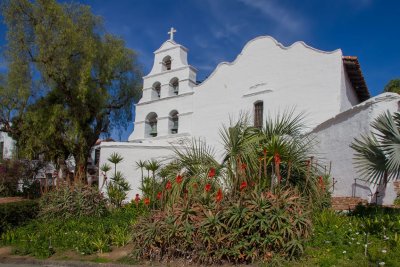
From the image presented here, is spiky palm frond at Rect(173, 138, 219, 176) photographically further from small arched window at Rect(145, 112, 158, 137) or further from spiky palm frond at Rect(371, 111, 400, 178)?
small arched window at Rect(145, 112, 158, 137)

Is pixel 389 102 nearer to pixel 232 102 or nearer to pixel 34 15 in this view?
pixel 232 102

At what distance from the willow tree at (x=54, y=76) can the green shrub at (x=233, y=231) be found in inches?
458

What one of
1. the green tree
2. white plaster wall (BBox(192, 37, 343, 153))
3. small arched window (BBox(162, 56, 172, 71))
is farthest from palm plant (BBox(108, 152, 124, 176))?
the green tree

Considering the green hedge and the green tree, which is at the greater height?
the green tree

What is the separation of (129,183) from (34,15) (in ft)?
31.5

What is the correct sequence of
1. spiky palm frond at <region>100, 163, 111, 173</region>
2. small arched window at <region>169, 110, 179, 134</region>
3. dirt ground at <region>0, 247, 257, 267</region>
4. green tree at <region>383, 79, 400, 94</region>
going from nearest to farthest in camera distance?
dirt ground at <region>0, 247, 257, 267</region>
spiky palm frond at <region>100, 163, 111, 173</region>
small arched window at <region>169, 110, 179, 134</region>
green tree at <region>383, 79, 400, 94</region>

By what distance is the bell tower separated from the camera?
20516mm

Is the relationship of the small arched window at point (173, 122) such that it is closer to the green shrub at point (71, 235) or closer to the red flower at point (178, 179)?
the green shrub at point (71, 235)

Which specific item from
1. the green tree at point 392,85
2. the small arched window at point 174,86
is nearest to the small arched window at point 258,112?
the small arched window at point 174,86

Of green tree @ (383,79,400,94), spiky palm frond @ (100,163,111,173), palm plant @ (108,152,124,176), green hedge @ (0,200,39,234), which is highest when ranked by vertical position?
green tree @ (383,79,400,94)

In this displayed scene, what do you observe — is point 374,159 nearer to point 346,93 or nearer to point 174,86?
point 346,93

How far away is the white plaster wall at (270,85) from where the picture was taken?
Result: 50.8 feet

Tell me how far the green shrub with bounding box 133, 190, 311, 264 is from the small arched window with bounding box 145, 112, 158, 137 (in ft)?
47.4

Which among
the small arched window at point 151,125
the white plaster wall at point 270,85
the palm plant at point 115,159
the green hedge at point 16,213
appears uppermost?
the white plaster wall at point 270,85
